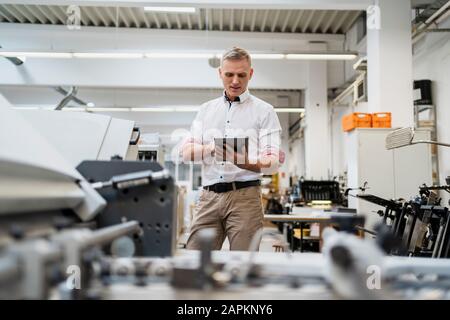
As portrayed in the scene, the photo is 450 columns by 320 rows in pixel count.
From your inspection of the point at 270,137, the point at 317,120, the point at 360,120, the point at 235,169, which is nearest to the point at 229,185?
the point at 235,169

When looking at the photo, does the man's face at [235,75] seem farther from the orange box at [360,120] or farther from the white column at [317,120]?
the white column at [317,120]

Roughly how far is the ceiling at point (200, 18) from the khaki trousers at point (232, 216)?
494cm

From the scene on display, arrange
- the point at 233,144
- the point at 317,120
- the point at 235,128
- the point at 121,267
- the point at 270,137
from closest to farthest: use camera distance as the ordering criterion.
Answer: the point at 121,267 → the point at 233,144 → the point at 270,137 → the point at 235,128 → the point at 317,120

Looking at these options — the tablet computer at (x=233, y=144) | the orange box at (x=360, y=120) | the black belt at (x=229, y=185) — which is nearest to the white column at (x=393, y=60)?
the orange box at (x=360, y=120)

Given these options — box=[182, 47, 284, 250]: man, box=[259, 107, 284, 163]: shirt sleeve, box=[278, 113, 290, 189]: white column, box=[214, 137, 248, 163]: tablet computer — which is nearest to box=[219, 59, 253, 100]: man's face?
box=[182, 47, 284, 250]: man

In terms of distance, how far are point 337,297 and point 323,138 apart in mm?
7134

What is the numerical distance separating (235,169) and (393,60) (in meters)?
3.59

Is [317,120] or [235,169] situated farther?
[317,120]

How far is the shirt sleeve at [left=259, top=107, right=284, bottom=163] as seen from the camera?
44.9 inches

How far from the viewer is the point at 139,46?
633 cm

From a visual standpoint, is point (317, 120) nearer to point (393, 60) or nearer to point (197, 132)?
point (393, 60)

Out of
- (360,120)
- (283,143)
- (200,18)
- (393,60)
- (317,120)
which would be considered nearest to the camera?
(360,120)

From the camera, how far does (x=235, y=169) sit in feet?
4.24

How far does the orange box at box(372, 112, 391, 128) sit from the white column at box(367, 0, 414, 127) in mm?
148
